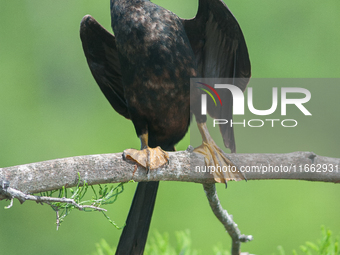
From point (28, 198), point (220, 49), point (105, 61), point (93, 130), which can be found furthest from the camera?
point (93, 130)

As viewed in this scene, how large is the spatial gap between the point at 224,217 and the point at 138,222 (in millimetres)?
468

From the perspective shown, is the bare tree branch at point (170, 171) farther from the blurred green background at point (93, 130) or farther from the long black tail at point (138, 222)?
the blurred green background at point (93, 130)

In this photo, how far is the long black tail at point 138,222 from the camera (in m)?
2.24

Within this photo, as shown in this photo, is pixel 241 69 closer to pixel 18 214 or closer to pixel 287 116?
pixel 287 116

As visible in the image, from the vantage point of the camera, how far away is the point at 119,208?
18.2ft

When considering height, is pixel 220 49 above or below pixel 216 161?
above

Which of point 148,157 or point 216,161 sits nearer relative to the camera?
point 148,157

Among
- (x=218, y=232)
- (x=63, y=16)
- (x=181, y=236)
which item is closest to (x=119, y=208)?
(x=218, y=232)

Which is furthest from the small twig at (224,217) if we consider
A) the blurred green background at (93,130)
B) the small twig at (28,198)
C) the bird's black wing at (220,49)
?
the blurred green background at (93,130)

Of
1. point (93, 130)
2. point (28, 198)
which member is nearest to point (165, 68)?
point (28, 198)

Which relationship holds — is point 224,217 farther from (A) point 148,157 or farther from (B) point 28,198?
(B) point 28,198

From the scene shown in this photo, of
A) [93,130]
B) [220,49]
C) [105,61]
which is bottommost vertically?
[93,130]

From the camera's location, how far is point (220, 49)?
8.40 feet

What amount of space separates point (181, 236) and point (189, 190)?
365 centimetres
